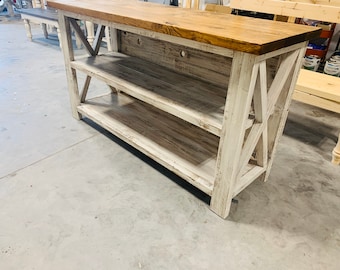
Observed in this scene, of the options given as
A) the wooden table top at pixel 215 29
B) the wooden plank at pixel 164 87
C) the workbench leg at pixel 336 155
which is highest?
the wooden table top at pixel 215 29

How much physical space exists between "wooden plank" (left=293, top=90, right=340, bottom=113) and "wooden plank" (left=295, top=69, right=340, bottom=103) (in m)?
0.02

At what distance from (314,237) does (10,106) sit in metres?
2.34

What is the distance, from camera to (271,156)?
4.93ft

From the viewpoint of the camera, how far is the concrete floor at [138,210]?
1.12m

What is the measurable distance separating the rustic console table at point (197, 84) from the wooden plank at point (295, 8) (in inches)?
30.2

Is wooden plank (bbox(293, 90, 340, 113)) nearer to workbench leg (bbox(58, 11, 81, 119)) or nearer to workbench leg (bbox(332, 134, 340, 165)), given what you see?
workbench leg (bbox(332, 134, 340, 165))

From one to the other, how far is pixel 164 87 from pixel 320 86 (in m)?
1.03

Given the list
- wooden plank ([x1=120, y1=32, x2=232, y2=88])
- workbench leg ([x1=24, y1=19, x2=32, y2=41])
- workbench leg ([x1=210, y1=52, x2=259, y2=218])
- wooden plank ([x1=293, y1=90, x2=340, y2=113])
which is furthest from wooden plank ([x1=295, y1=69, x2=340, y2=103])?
workbench leg ([x1=24, y1=19, x2=32, y2=41])

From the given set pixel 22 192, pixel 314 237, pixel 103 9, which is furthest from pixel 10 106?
pixel 314 237

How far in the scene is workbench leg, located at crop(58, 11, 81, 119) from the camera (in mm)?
1804

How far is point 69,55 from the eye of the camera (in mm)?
1895

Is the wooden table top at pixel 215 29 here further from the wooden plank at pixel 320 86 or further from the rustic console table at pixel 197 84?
the wooden plank at pixel 320 86

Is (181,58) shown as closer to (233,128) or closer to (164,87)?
(164,87)

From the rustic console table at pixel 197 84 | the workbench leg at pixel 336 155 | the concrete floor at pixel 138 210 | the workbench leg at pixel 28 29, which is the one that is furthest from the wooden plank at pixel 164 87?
the workbench leg at pixel 28 29
